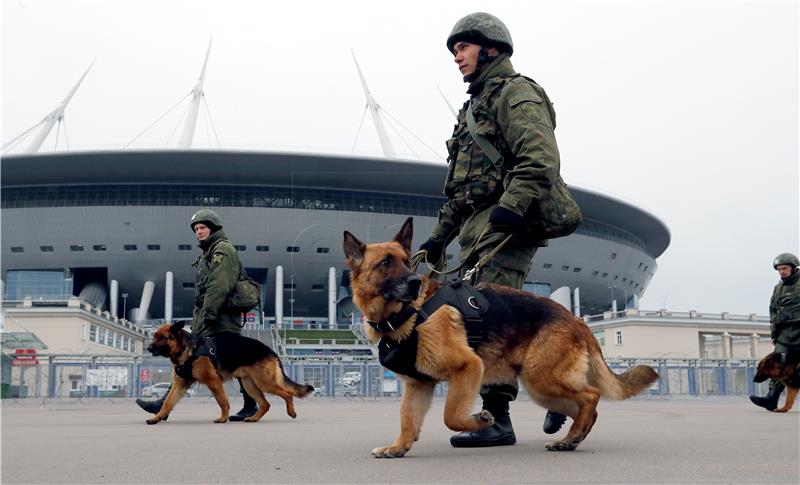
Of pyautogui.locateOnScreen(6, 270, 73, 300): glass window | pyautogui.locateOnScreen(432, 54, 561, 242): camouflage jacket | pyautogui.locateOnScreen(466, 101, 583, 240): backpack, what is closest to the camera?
pyautogui.locateOnScreen(432, 54, 561, 242): camouflage jacket

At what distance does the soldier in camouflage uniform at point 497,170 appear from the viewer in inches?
200

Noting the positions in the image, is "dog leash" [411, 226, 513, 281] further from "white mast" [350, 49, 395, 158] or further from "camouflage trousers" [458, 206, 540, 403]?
"white mast" [350, 49, 395, 158]

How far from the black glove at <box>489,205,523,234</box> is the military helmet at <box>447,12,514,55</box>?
4.26ft

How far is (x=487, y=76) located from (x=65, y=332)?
4563 centimetres

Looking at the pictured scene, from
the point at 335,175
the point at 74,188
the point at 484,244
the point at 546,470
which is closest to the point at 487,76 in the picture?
the point at 484,244

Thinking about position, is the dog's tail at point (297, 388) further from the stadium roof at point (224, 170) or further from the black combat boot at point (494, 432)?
the stadium roof at point (224, 170)

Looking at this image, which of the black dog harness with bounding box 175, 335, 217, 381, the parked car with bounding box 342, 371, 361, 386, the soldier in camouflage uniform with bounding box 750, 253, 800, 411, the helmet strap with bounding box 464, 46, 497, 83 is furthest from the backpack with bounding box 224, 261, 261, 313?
the parked car with bounding box 342, 371, 361, 386

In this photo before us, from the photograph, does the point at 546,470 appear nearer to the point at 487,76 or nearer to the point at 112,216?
the point at 487,76

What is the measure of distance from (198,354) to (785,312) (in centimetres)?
779

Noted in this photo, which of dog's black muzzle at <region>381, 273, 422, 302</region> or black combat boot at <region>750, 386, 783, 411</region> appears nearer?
dog's black muzzle at <region>381, 273, 422, 302</region>

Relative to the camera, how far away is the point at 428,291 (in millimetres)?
4625

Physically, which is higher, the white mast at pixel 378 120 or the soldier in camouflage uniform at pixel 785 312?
the white mast at pixel 378 120

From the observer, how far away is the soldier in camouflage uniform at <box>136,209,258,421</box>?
29.2 feet

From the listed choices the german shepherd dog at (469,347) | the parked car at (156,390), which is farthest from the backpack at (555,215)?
the parked car at (156,390)
